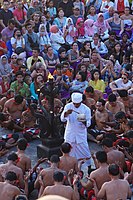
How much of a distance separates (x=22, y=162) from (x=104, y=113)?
3.26m

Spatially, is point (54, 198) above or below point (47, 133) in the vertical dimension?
above

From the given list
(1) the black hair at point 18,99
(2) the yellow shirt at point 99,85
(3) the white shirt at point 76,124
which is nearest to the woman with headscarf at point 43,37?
(2) the yellow shirt at point 99,85

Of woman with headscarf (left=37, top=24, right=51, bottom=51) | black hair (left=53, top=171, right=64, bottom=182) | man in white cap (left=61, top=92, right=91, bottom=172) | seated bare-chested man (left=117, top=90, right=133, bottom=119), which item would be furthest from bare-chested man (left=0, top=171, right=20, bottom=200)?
woman with headscarf (left=37, top=24, right=51, bottom=51)

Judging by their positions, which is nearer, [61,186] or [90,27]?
[61,186]

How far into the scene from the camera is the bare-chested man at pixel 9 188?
711cm

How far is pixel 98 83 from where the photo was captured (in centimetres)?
1332

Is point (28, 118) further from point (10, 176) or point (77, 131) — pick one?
point (10, 176)

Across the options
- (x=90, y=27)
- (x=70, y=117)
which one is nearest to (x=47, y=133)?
(x=70, y=117)

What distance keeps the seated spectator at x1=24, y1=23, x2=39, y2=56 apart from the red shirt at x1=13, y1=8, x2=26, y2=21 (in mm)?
1135

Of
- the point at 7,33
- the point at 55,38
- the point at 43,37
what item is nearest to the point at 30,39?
the point at 43,37

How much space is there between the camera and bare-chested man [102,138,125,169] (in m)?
8.53

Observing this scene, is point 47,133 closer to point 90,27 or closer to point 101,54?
point 101,54

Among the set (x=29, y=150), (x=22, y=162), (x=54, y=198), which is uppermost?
(x=54, y=198)

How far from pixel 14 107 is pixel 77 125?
2.88 meters
